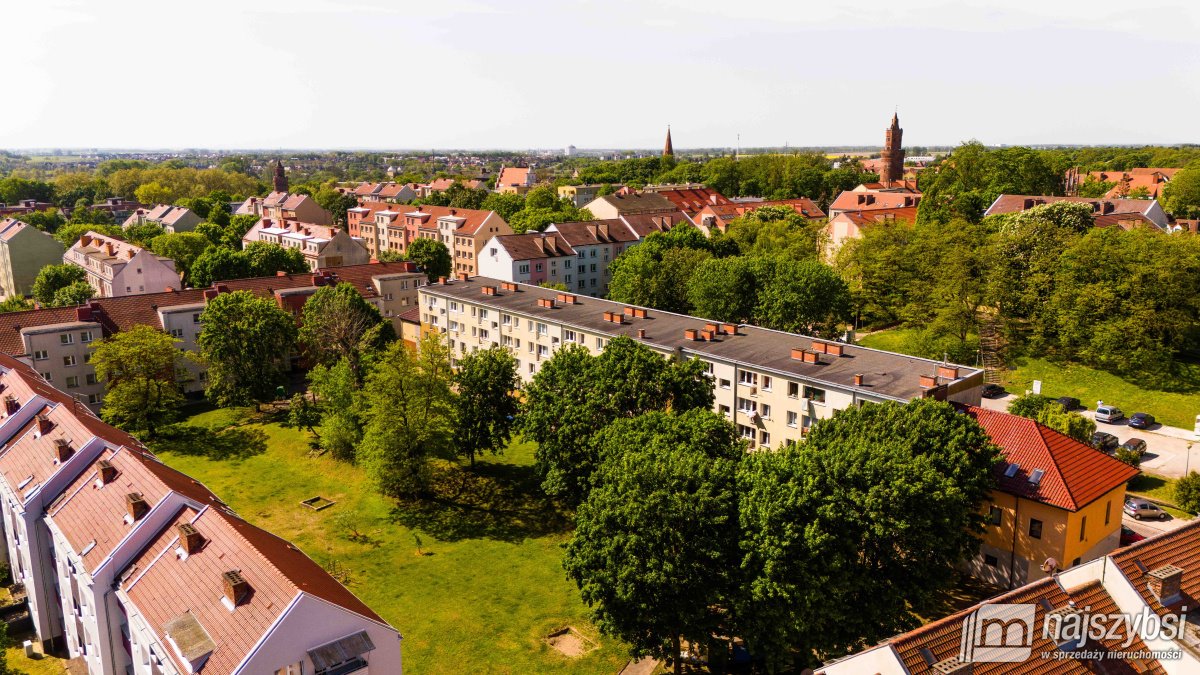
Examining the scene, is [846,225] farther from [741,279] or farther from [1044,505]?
[1044,505]

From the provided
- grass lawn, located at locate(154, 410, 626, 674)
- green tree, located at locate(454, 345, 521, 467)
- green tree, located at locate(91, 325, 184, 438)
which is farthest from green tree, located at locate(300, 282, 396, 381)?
green tree, located at locate(454, 345, 521, 467)

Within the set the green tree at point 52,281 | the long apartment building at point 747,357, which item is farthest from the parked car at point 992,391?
the green tree at point 52,281

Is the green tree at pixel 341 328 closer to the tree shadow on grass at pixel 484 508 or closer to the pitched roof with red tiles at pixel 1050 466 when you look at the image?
the tree shadow on grass at pixel 484 508

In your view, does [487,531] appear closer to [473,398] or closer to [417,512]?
[417,512]

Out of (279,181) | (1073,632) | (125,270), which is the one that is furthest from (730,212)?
(1073,632)

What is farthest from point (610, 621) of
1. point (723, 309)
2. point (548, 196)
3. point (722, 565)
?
point (548, 196)
